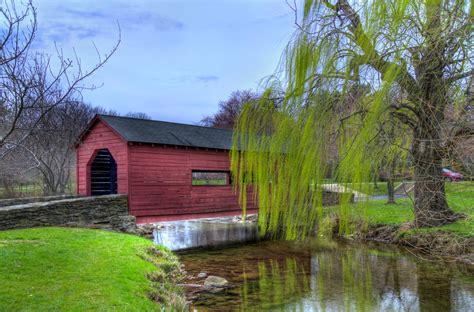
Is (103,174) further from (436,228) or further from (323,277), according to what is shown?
(436,228)

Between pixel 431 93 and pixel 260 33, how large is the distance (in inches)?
110

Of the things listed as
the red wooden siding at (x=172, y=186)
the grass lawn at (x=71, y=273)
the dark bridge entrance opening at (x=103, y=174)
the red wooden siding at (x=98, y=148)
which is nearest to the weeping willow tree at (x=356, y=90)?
the grass lawn at (x=71, y=273)

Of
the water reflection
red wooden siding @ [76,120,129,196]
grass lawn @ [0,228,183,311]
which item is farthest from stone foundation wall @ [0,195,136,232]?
the water reflection

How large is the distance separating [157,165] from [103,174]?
4.21 meters

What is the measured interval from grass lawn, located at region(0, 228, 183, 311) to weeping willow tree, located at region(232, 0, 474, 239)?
2128mm

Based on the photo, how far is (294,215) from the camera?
4.55 metres

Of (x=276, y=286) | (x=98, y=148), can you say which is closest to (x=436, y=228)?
(x=276, y=286)

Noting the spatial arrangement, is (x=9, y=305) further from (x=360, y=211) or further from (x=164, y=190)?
(x=164, y=190)

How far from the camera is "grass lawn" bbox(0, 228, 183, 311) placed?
4.20 meters

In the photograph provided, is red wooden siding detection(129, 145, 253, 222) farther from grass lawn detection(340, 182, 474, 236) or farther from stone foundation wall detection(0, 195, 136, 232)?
grass lawn detection(340, 182, 474, 236)

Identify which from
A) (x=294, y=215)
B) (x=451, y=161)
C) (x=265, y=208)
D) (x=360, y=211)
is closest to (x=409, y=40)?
(x=451, y=161)

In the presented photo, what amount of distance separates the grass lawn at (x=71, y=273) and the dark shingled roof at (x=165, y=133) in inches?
186

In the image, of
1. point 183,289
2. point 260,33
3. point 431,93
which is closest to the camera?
point 431,93

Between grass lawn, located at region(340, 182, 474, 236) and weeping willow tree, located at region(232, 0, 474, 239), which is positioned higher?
weeping willow tree, located at region(232, 0, 474, 239)
